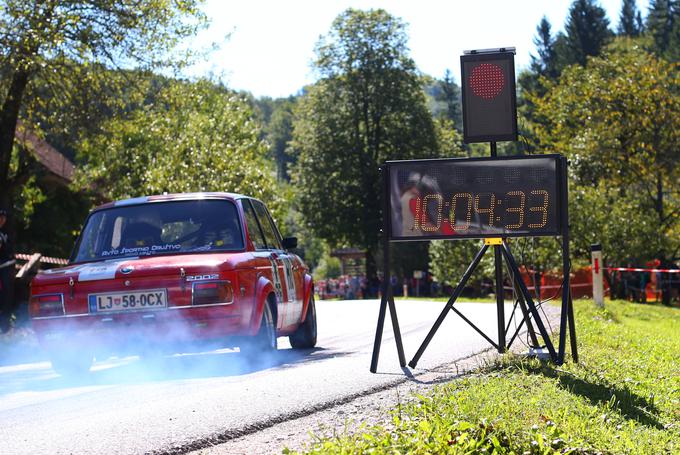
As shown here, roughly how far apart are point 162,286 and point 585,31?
86611 millimetres

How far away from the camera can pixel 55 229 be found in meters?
42.9

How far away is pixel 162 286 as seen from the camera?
9953mm

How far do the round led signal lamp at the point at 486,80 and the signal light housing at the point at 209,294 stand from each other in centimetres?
287

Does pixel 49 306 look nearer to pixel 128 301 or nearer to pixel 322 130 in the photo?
pixel 128 301

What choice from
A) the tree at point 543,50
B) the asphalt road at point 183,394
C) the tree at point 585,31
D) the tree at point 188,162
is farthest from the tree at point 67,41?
the tree at point 543,50

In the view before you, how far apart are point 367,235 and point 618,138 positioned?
20.0 metres

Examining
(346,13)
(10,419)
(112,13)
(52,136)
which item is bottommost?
(10,419)

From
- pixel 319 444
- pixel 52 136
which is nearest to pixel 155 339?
pixel 319 444

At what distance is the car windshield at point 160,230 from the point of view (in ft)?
35.7

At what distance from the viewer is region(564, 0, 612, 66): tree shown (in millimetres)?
91188

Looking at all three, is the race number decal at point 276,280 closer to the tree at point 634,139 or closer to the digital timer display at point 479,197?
the digital timer display at point 479,197

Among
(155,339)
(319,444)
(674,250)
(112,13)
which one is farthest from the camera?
(674,250)

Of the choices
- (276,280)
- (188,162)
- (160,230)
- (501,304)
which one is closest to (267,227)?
(276,280)

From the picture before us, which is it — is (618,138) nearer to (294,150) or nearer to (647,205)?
(647,205)
